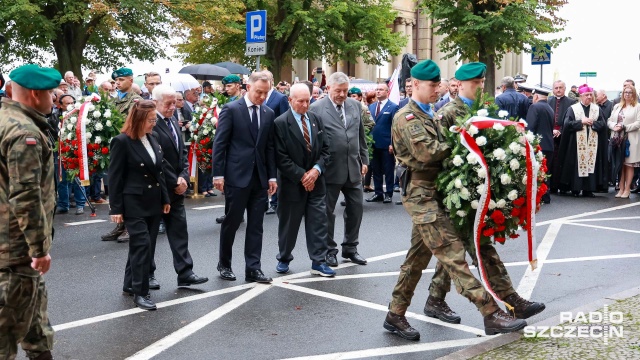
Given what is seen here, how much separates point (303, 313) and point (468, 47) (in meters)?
34.3

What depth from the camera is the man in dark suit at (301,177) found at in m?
8.98

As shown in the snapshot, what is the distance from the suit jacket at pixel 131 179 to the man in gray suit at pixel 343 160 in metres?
2.47

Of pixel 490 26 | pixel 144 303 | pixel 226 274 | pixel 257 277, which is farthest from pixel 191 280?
pixel 490 26

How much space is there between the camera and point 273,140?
29.3ft

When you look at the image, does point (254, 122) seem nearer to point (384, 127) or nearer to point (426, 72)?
point (426, 72)

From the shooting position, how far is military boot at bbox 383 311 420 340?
6551 mm

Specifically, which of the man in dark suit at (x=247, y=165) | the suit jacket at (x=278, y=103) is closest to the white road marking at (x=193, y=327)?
the man in dark suit at (x=247, y=165)

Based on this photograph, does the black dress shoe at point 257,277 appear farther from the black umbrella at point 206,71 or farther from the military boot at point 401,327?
the black umbrella at point 206,71

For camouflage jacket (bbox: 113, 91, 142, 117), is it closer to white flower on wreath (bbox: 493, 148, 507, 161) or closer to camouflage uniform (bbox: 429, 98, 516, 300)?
camouflage uniform (bbox: 429, 98, 516, 300)

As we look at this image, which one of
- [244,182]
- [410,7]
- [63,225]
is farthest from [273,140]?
[410,7]

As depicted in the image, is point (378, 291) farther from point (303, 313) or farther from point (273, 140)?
point (273, 140)

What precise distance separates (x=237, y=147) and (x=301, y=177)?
778 millimetres

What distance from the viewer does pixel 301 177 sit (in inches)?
352

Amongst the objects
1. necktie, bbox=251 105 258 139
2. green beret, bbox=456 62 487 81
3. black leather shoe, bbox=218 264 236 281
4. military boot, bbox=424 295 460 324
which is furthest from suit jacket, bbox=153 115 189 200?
green beret, bbox=456 62 487 81
